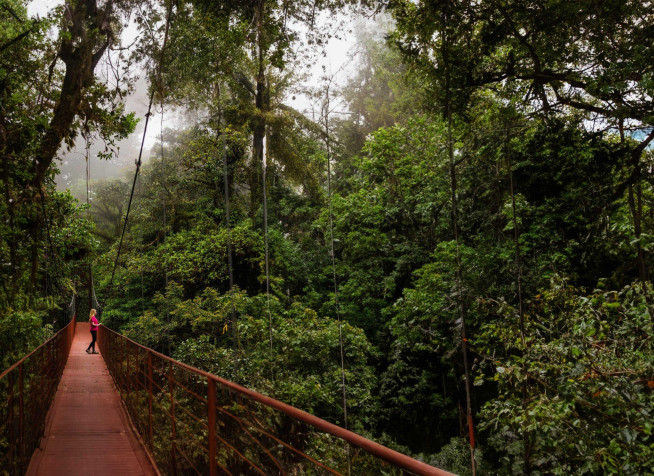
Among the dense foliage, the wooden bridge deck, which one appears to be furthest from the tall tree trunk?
the wooden bridge deck

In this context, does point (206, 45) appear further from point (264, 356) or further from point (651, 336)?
point (651, 336)

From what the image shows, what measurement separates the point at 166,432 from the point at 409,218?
9.87 m

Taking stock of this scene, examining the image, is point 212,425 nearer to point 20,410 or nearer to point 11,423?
point 11,423

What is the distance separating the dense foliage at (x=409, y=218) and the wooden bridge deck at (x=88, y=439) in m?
0.87

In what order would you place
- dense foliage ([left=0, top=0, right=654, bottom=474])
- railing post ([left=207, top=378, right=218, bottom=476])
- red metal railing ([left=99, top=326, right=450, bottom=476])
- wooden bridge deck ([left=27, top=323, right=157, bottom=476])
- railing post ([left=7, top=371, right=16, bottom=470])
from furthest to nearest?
Result: dense foliage ([left=0, top=0, right=654, bottom=474]) < wooden bridge deck ([left=27, top=323, right=157, bottom=476]) < railing post ([left=7, top=371, right=16, bottom=470]) < railing post ([left=207, top=378, right=218, bottom=476]) < red metal railing ([left=99, top=326, right=450, bottom=476])

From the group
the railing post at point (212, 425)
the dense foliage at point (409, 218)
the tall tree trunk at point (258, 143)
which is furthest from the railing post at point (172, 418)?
the tall tree trunk at point (258, 143)

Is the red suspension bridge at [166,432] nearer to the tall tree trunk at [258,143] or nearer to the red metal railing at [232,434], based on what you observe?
the red metal railing at [232,434]

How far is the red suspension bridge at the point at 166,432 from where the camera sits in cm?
117

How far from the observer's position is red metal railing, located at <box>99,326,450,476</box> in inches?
33.0

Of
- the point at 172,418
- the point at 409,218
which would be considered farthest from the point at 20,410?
the point at 409,218

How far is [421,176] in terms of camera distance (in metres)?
10.2

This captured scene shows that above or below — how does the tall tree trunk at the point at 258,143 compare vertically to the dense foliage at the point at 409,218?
above

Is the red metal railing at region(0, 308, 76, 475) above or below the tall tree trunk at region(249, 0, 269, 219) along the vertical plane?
below

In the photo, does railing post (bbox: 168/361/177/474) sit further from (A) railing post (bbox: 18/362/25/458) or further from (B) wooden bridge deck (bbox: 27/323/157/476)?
(A) railing post (bbox: 18/362/25/458)
